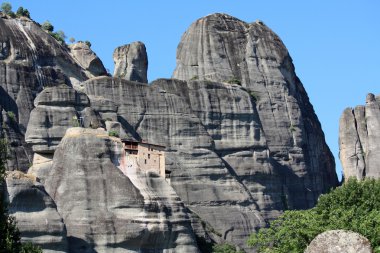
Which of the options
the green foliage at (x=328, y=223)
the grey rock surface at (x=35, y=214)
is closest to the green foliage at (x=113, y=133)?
the grey rock surface at (x=35, y=214)

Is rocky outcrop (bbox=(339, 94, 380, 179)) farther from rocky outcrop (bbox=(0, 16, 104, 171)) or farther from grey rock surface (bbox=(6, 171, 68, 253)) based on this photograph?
grey rock surface (bbox=(6, 171, 68, 253))

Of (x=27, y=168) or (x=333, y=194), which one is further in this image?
(x=27, y=168)

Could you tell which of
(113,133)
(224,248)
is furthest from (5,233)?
(224,248)

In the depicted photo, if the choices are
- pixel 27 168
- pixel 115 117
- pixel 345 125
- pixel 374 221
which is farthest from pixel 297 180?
pixel 374 221

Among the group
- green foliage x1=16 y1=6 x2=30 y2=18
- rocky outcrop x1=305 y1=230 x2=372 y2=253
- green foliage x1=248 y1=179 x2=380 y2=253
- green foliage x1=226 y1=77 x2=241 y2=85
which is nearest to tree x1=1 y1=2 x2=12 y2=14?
green foliage x1=16 y1=6 x2=30 y2=18

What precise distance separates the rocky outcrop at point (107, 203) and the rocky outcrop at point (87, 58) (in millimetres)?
29086

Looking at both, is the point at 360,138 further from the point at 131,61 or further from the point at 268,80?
the point at 131,61

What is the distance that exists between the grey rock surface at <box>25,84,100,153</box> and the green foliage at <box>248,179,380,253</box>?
26728 mm

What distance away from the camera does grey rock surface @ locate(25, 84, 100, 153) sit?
93312 millimetres

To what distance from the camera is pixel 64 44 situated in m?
116

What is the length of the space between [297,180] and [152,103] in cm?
1896

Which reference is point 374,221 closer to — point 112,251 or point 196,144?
point 112,251

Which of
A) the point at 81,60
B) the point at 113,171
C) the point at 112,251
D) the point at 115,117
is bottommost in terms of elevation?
the point at 112,251

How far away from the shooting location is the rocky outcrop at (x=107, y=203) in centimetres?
8081
